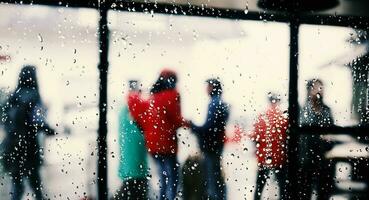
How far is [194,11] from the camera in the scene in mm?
1978

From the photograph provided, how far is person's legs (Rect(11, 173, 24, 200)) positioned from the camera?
76.5 inches

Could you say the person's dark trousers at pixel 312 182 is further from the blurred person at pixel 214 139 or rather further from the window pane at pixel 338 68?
the blurred person at pixel 214 139

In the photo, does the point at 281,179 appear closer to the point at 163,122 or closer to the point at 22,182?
the point at 163,122

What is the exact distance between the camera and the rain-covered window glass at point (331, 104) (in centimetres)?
204

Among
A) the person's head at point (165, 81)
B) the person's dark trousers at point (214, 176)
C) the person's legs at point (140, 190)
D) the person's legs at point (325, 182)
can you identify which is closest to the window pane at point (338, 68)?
the person's legs at point (325, 182)

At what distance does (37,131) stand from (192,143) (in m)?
0.74

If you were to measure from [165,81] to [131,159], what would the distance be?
411 mm

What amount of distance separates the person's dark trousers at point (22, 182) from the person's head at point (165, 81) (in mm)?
685

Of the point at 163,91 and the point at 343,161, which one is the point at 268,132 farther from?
the point at 163,91

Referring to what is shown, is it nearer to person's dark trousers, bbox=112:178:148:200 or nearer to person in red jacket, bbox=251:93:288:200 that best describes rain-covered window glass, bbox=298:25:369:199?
person in red jacket, bbox=251:93:288:200

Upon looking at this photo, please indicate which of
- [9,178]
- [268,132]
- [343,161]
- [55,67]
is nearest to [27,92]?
[55,67]

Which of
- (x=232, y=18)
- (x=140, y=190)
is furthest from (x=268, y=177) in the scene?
(x=232, y=18)

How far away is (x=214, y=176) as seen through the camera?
2025 millimetres

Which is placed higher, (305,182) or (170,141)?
(170,141)
